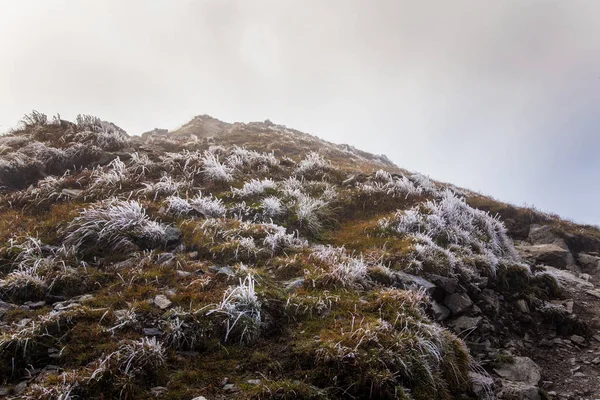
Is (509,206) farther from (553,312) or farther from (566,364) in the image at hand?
(566,364)

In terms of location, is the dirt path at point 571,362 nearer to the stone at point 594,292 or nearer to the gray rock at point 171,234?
the stone at point 594,292

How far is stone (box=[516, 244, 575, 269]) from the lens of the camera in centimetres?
1122

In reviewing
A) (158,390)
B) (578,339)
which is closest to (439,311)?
(578,339)

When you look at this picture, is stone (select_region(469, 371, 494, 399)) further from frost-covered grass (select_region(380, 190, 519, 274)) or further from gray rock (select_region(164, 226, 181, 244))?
gray rock (select_region(164, 226, 181, 244))

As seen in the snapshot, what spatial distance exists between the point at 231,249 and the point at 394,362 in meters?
3.63

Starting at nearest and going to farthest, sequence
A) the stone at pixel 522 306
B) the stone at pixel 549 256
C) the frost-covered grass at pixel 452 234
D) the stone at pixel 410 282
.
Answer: the stone at pixel 410 282 < the stone at pixel 522 306 < the frost-covered grass at pixel 452 234 < the stone at pixel 549 256

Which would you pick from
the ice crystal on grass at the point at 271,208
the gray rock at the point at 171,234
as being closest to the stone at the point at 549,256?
the ice crystal on grass at the point at 271,208

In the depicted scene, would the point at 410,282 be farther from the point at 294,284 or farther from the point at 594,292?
the point at 594,292

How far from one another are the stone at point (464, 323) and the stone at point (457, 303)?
0.51 feet

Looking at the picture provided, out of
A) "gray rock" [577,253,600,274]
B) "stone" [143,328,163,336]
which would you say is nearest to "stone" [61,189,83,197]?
"stone" [143,328,163,336]

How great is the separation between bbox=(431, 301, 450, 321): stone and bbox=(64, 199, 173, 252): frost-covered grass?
5032 mm

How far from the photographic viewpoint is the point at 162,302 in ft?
16.4

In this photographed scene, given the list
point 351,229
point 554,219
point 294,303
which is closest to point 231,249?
point 294,303

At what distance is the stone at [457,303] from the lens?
6660mm
